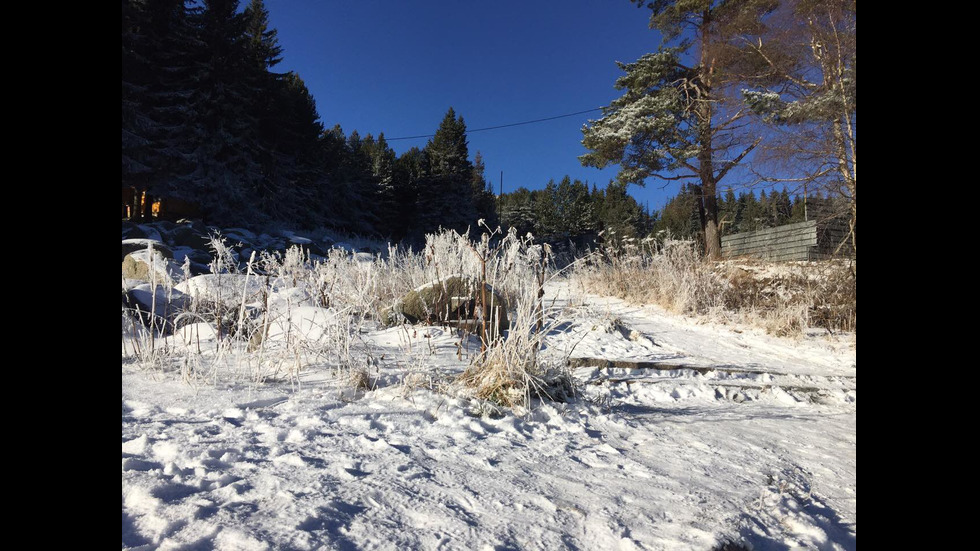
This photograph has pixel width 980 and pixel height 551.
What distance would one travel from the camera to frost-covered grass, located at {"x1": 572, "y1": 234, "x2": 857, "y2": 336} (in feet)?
17.8

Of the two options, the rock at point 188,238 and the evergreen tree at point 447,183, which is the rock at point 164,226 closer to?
the rock at point 188,238

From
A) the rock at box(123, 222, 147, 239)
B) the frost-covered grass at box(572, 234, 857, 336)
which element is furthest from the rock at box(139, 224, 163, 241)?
the frost-covered grass at box(572, 234, 857, 336)

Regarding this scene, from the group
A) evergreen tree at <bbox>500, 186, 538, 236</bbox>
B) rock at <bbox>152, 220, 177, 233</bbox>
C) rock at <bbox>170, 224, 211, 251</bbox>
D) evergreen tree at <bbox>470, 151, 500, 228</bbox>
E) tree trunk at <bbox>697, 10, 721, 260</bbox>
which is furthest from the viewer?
evergreen tree at <bbox>500, 186, 538, 236</bbox>

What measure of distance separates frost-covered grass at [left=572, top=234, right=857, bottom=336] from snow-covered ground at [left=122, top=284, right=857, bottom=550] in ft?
10.6

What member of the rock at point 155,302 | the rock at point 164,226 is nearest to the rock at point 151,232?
the rock at point 164,226

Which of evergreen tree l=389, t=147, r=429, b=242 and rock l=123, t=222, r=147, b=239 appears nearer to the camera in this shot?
rock l=123, t=222, r=147, b=239

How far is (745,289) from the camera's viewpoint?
276 inches

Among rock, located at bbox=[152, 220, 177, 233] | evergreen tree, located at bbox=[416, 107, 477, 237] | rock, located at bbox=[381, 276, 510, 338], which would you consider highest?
evergreen tree, located at bbox=[416, 107, 477, 237]

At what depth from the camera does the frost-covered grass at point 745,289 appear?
5.43m

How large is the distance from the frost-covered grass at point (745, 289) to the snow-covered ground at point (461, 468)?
3.23 meters

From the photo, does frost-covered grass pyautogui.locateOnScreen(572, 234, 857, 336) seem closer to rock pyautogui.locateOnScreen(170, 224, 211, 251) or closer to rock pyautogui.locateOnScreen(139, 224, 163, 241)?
rock pyautogui.locateOnScreen(170, 224, 211, 251)

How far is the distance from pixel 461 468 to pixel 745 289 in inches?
275
